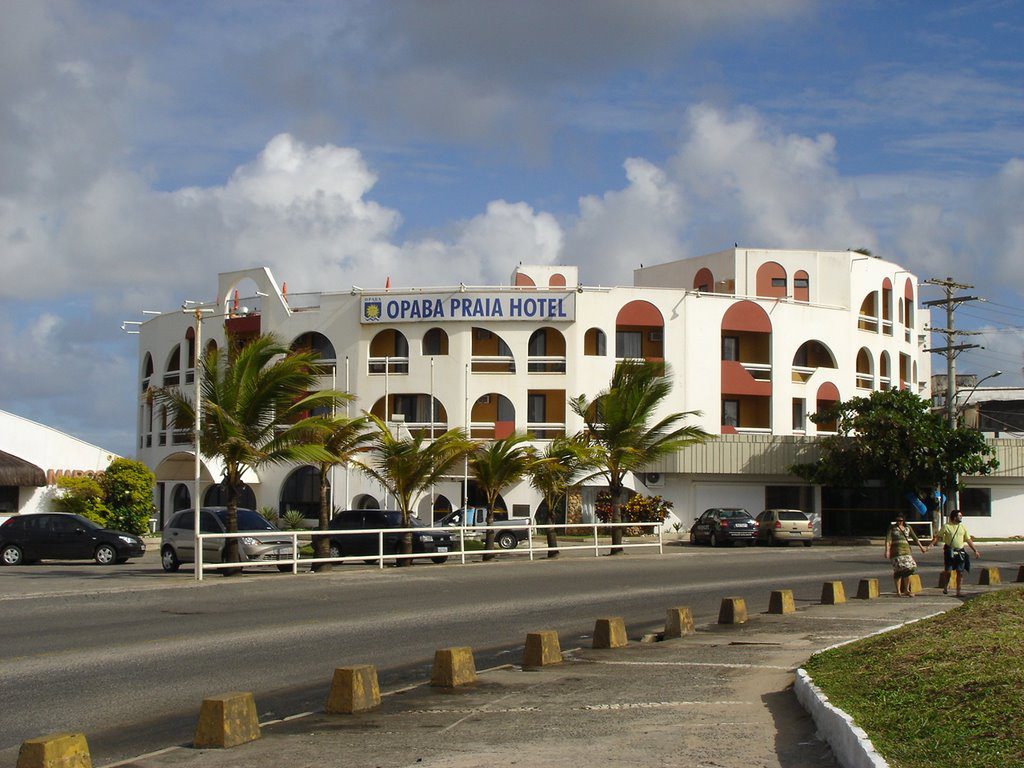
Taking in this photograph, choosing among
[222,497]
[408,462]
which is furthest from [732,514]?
[222,497]

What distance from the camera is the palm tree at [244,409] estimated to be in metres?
26.4

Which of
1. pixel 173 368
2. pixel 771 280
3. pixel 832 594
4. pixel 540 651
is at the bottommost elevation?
pixel 832 594

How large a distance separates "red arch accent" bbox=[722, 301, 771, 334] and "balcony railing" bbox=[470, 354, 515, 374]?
31.7 ft

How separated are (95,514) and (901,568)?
31111 millimetres

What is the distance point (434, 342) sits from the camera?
5238 centimetres

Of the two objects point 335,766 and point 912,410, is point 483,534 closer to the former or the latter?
point 912,410

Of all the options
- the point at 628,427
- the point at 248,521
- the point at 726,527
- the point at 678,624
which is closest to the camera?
the point at 678,624

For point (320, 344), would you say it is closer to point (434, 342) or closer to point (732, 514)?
point (434, 342)

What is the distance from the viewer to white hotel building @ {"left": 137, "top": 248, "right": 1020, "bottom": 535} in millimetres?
51156

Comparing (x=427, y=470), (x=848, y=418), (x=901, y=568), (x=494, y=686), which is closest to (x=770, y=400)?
(x=848, y=418)

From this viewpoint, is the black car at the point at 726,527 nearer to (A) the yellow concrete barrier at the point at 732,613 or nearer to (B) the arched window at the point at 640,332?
(B) the arched window at the point at 640,332

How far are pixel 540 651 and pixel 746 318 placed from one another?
4180 cm

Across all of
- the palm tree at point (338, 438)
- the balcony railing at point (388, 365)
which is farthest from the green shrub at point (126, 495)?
the palm tree at point (338, 438)

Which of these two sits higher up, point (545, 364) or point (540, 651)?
point (545, 364)
